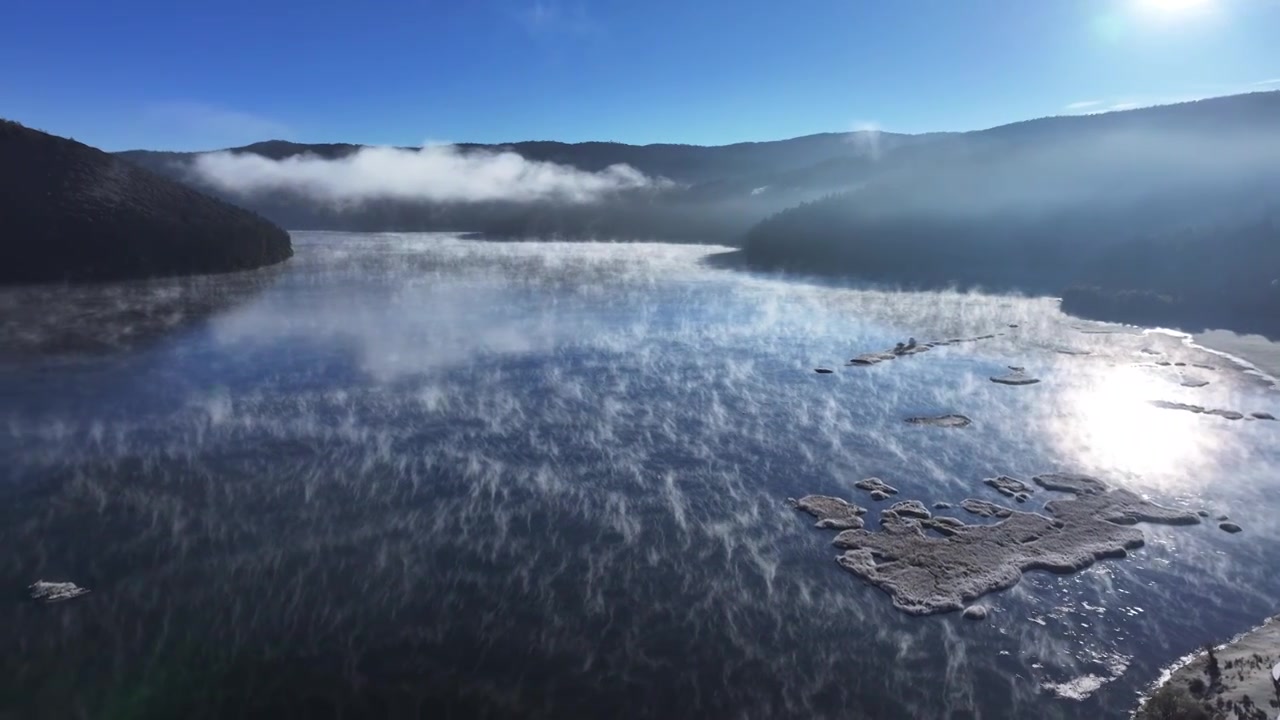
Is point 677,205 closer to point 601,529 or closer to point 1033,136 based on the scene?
point 1033,136

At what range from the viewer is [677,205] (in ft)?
400

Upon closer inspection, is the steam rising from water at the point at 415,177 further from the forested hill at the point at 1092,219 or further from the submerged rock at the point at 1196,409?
the submerged rock at the point at 1196,409

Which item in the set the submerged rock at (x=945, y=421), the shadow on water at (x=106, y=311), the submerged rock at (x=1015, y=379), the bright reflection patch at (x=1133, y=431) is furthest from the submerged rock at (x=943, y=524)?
the shadow on water at (x=106, y=311)

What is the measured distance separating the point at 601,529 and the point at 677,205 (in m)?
115

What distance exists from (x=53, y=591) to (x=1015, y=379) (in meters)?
21.2

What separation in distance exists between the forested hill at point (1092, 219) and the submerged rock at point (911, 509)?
2736 centimetres

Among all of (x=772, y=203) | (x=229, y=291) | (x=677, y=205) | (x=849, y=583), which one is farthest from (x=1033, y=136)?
(x=849, y=583)

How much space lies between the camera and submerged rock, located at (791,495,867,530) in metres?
11.0

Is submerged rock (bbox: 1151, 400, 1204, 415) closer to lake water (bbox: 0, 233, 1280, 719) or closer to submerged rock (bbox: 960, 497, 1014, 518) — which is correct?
lake water (bbox: 0, 233, 1280, 719)

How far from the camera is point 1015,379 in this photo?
66.6ft

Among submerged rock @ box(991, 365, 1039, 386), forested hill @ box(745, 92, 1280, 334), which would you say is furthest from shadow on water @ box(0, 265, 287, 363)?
forested hill @ box(745, 92, 1280, 334)

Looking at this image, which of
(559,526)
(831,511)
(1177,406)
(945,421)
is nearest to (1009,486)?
(831,511)

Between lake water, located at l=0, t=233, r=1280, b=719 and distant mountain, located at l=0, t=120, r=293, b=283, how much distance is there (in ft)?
60.1

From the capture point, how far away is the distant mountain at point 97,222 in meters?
39.0
